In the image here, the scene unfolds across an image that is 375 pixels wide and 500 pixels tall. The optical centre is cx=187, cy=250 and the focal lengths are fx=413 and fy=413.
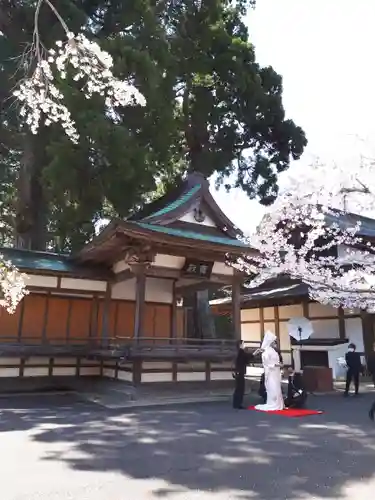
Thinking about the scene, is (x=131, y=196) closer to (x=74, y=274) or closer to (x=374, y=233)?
(x=74, y=274)

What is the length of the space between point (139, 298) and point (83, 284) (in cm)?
273

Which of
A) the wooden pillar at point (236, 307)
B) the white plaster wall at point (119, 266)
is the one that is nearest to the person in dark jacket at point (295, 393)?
the wooden pillar at point (236, 307)

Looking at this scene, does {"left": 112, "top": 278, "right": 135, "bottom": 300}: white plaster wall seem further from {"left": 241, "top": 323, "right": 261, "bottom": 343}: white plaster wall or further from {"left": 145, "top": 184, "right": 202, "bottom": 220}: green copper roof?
{"left": 241, "top": 323, "right": 261, "bottom": 343}: white plaster wall

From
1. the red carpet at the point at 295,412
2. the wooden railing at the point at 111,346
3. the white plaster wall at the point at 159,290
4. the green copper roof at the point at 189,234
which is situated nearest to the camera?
the red carpet at the point at 295,412

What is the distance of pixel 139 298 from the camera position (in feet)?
33.8

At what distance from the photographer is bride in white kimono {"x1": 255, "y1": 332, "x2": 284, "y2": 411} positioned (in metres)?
8.63

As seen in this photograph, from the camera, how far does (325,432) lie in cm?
634

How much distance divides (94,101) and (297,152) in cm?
1128

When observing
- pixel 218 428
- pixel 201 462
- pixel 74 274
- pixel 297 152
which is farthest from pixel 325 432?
pixel 297 152

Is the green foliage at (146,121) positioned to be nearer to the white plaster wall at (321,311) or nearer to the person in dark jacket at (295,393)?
the white plaster wall at (321,311)

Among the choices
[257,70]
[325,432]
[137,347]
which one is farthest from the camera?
[257,70]

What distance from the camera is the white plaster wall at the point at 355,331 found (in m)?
15.0

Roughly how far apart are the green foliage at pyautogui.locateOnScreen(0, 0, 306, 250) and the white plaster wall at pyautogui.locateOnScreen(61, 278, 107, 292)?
3026 millimetres

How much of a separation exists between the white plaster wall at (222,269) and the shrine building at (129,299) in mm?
29
